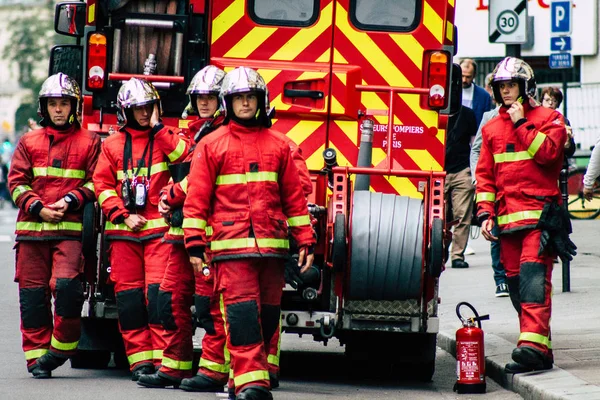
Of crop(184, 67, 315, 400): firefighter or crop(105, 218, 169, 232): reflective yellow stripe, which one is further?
crop(105, 218, 169, 232): reflective yellow stripe

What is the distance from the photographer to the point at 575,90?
25734 mm

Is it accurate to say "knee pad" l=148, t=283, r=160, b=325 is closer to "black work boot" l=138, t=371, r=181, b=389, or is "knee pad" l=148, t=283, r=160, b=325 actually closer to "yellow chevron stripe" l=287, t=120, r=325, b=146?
"black work boot" l=138, t=371, r=181, b=389

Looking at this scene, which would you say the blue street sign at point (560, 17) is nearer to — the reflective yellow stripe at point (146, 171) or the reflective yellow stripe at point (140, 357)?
the reflective yellow stripe at point (146, 171)

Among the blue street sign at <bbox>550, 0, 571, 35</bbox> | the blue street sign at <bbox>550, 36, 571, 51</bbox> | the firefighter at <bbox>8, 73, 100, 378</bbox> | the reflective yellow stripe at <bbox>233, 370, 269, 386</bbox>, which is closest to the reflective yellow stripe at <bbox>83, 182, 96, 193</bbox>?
the firefighter at <bbox>8, 73, 100, 378</bbox>

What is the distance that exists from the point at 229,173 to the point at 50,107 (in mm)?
2033

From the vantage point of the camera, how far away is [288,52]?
998cm

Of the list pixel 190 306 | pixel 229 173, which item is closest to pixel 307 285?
pixel 190 306

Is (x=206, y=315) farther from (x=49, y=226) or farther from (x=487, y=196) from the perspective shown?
(x=487, y=196)

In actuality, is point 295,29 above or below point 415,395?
above

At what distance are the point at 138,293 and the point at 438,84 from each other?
2.54m

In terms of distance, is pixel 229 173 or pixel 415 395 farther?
pixel 415 395

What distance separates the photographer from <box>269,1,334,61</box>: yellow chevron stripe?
9.98m

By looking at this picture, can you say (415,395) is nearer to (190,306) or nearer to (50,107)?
(190,306)

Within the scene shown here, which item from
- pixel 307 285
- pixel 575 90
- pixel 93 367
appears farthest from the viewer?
pixel 575 90
